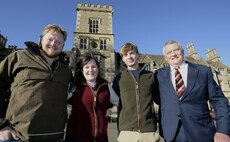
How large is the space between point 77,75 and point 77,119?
0.95 meters

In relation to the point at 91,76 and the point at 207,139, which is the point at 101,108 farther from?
the point at 207,139

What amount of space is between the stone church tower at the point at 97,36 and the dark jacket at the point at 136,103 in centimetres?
2366

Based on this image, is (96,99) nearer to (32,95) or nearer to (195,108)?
(32,95)

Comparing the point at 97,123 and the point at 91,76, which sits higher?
the point at 91,76

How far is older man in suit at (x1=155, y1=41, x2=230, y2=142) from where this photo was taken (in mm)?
3006

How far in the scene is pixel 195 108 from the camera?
3.15 m

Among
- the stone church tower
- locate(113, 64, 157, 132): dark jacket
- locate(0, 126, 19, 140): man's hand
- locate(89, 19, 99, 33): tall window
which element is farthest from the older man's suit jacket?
locate(89, 19, 99, 33): tall window

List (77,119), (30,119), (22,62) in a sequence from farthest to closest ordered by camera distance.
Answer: (77,119) < (22,62) < (30,119)

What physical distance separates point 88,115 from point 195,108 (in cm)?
188

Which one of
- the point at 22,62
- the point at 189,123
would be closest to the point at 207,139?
the point at 189,123

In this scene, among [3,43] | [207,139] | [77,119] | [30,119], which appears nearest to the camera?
[30,119]

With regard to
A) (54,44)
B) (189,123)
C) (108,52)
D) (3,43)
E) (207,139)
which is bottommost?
(207,139)

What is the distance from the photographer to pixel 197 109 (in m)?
3.14

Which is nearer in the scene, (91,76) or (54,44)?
(54,44)
